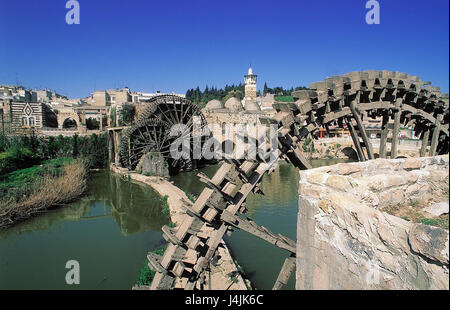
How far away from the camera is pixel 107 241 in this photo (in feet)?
28.5

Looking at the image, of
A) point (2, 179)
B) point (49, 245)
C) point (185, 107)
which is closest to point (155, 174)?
point (185, 107)

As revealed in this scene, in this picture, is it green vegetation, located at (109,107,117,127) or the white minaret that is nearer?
green vegetation, located at (109,107,117,127)

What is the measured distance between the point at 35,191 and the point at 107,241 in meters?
4.36

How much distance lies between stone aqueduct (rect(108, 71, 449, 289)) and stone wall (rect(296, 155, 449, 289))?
2.68 feet

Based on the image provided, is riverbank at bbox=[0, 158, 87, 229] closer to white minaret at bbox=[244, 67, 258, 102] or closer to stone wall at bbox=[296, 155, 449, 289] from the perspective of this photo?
stone wall at bbox=[296, 155, 449, 289]

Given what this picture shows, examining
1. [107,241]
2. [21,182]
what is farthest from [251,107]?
[107,241]

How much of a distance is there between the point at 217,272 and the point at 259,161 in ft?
11.2

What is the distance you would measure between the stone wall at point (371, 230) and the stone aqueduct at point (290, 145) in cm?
82

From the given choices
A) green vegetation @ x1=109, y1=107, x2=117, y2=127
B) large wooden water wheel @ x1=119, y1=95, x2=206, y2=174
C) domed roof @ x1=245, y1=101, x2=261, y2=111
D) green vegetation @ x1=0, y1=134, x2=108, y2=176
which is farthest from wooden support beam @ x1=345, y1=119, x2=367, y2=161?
domed roof @ x1=245, y1=101, x2=261, y2=111

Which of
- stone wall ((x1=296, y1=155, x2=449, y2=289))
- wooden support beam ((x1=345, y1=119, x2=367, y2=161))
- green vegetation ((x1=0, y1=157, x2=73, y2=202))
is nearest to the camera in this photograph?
stone wall ((x1=296, y1=155, x2=449, y2=289))

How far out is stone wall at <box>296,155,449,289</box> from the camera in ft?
5.55
